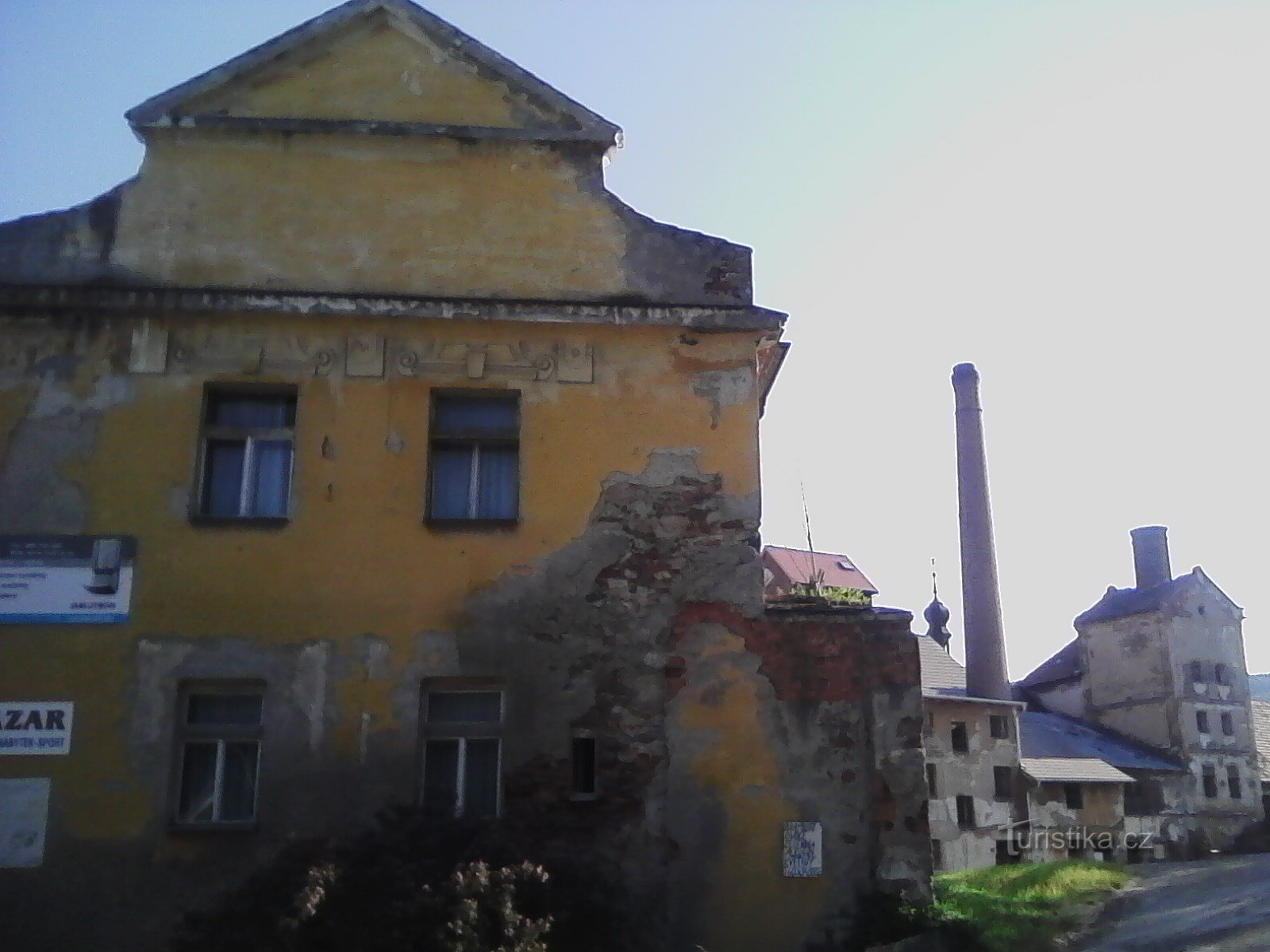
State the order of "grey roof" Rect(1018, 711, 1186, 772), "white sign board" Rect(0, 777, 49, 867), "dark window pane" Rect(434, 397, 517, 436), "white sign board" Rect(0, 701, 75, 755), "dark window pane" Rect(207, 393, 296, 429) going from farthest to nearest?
"grey roof" Rect(1018, 711, 1186, 772) < "dark window pane" Rect(434, 397, 517, 436) < "dark window pane" Rect(207, 393, 296, 429) < "white sign board" Rect(0, 701, 75, 755) < "white sign board" Rect(0, 777, 49, 867)

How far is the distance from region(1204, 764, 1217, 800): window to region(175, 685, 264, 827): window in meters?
46.4

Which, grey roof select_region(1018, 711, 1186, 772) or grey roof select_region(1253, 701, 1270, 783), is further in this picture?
grey roof select_region(1253, 701, 1270, 783)

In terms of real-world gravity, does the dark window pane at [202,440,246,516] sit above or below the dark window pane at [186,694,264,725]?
above

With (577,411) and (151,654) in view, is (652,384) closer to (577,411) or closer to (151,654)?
(577,411)

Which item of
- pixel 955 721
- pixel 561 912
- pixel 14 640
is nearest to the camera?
pixel 561 912

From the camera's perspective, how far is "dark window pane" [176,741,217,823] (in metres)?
11.1

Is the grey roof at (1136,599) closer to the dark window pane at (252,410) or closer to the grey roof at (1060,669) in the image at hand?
the grey roof at (1060,669)

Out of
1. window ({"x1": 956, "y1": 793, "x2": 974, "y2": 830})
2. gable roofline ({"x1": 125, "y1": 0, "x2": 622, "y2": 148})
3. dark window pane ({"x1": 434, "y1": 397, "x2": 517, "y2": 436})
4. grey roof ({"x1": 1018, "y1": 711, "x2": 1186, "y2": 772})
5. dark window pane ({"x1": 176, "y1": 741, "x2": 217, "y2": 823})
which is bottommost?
window ({"x1": 956, "y1": 793, "x2": 974, "y2": 830})

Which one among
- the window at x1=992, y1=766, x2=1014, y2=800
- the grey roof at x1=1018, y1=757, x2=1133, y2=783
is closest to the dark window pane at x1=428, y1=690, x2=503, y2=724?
the window at x1=992, y1=766, x2=1014, y2=800

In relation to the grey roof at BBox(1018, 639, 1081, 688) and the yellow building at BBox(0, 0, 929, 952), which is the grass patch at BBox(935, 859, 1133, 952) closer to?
the yellow building at BBox(0, 0, 929, 952)

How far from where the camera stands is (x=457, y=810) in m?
11.2

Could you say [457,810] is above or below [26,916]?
above

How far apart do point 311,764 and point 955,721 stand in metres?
35.0

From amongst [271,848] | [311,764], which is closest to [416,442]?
[311,764]
